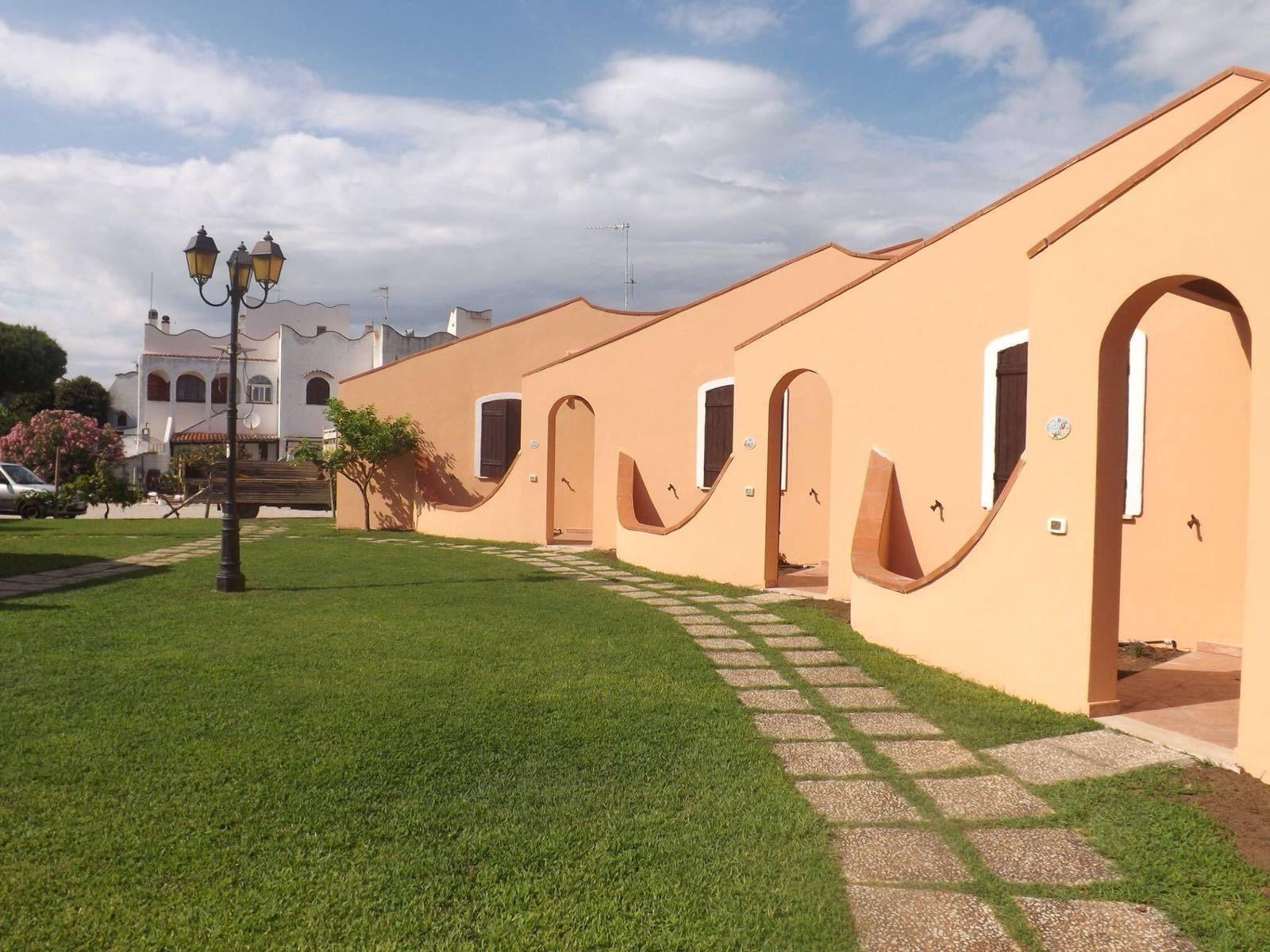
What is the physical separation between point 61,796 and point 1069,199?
7.67 meters

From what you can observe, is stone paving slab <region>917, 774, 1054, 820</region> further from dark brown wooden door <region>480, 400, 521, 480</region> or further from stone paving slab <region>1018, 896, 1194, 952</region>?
dark brown wooden door <region>480, 400, 521, 480</region>

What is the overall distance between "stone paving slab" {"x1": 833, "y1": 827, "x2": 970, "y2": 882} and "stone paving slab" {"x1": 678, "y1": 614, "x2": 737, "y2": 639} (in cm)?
415

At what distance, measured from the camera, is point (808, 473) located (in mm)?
12914

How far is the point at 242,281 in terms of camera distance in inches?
392

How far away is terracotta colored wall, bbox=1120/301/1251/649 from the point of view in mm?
6992

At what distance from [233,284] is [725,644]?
20.5 feet

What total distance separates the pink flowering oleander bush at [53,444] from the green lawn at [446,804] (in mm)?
25110

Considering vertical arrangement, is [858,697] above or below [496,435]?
below

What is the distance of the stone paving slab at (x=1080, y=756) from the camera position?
4.48 m

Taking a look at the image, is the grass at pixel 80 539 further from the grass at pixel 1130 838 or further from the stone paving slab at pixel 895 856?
the stone paving slab at pixel 895 856

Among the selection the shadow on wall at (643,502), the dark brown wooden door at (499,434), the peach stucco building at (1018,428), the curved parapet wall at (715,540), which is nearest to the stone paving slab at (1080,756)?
the peach stucco building at (1018,428)

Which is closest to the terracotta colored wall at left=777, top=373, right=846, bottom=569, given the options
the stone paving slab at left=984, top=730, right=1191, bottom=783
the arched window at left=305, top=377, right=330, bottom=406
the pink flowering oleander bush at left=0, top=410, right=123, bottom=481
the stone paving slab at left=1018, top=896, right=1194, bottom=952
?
the stone paving slab at left=984, top=730, right=1191, bottom=783

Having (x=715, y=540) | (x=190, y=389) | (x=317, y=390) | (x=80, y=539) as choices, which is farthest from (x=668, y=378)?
(x=190, y=389)

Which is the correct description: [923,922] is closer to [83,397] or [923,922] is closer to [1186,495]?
[1186,495]
